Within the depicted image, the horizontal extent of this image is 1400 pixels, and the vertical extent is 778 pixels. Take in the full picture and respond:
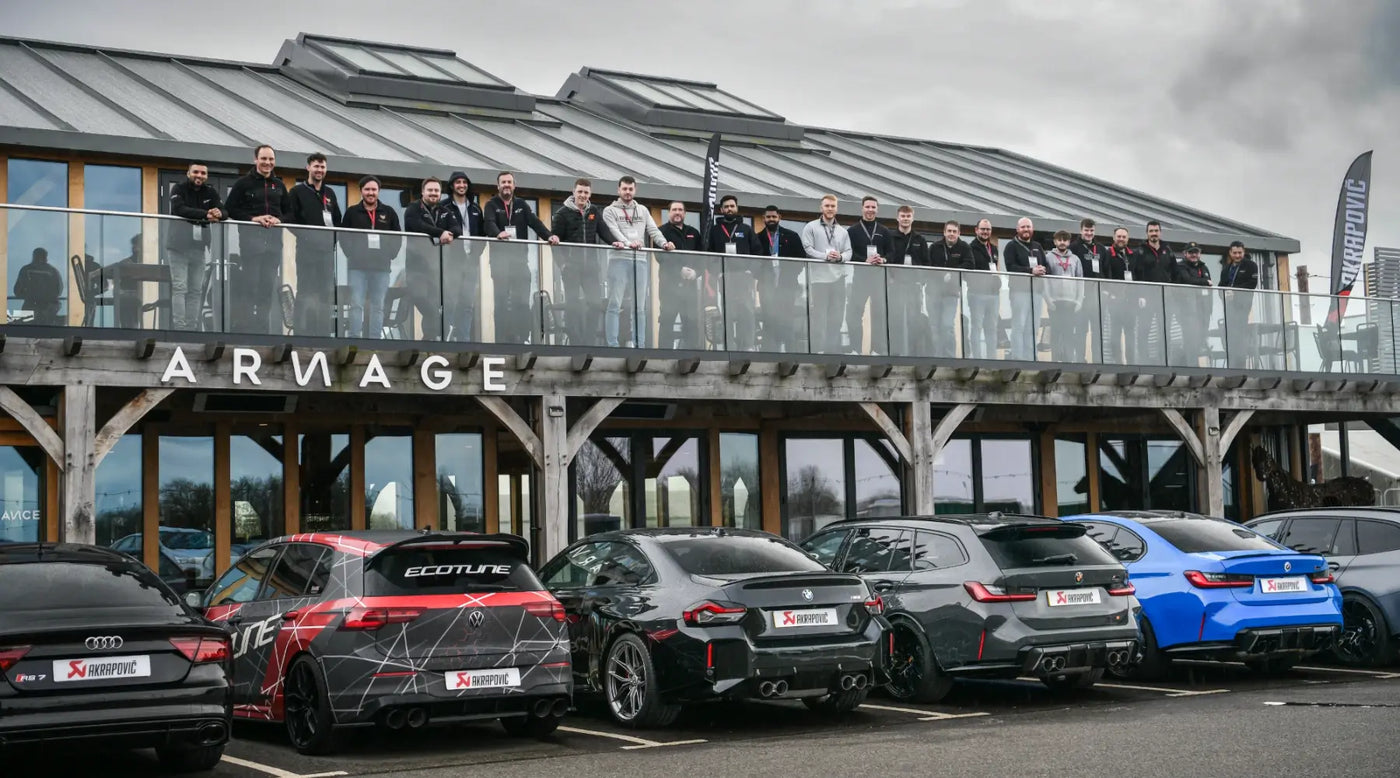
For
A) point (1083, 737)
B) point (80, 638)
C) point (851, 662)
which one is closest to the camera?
point (80, 638)

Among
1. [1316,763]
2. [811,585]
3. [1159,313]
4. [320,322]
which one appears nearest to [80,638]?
[811,585]

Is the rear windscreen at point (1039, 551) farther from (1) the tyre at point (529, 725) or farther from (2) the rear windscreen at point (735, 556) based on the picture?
(1) the tyre at point (529, 725)

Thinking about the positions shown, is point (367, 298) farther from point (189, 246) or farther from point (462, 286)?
point (189, 246)

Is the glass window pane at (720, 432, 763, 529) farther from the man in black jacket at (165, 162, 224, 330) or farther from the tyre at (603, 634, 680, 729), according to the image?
the tyre at (603, 634, 680, 729)

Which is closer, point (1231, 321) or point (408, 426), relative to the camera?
point (408, 426)

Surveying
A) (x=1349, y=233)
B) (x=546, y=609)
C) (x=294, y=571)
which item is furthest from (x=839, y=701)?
(x=1349, y=233)

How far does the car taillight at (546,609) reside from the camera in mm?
9953

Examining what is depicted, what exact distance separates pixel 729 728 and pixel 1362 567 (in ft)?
22.9

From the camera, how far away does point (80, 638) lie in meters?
8.20

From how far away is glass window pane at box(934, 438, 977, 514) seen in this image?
2430cm

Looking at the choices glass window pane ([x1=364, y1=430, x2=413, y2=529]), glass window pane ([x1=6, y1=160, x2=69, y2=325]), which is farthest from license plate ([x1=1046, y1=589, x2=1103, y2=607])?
glass window pane ([x1=364, y1=430, x2=413, y2=529])

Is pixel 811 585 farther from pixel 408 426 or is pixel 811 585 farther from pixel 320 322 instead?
pixel 408 426

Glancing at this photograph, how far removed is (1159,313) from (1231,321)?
1440 millimetres

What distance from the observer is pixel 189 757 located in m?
9.11
